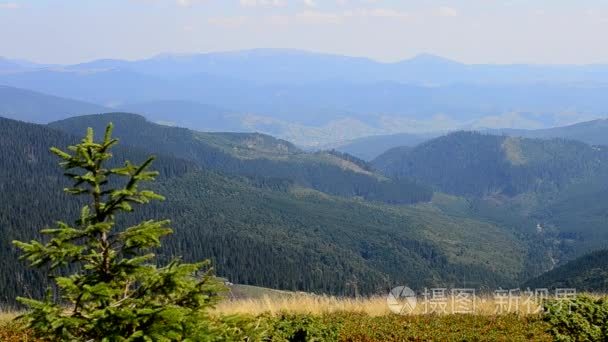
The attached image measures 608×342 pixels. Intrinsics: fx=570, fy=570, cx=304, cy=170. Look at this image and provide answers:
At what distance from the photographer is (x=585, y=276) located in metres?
95.0

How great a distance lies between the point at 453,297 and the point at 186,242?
120 metres

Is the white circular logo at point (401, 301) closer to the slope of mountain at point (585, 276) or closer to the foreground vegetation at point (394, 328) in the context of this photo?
the foreground vegetation at point (394, 328)

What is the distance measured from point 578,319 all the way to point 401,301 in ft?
21.6

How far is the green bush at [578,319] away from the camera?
1581 centimetres

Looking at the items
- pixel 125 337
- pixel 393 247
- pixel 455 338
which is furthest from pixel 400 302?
pixel 393 247

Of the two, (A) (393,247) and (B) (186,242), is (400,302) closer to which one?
(B) (186,242)

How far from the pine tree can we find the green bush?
1193 centimetres

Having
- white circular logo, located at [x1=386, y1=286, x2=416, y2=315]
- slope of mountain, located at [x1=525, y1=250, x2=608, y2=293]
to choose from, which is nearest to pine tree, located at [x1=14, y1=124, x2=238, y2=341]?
white circular logo, located at [x1=386, y1=286, x2=416, y2=315]

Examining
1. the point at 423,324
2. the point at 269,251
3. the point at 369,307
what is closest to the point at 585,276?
the point at 269,251

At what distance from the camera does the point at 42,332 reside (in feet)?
24.6

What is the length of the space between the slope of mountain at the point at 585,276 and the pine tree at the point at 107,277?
2965 inches

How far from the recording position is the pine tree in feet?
23.6

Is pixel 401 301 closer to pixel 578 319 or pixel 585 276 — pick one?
pixel 578 319

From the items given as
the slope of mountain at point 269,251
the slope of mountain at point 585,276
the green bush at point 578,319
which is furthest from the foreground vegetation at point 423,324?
the slope of mountain at point 269,251
